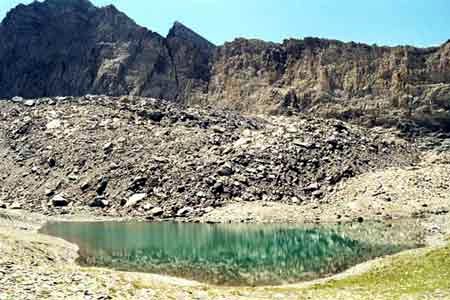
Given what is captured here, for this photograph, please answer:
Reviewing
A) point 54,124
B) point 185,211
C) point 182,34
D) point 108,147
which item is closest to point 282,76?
point 182,34

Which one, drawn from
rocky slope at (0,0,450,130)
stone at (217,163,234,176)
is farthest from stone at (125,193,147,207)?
rocky slope at (0,0,450,130)

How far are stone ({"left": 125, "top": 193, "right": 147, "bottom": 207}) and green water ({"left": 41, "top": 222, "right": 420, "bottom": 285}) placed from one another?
11.7 meters

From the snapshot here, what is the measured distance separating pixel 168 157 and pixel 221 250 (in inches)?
2005

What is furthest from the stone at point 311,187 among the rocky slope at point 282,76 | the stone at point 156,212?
the rocky slope at point 282,76

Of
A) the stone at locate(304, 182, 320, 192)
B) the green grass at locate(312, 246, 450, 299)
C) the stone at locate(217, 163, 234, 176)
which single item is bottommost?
the green grass at locate(312, 246, 450, 299)

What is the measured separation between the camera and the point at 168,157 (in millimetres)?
114500

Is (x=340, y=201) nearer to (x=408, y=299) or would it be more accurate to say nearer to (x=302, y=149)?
(x=302, y=149)

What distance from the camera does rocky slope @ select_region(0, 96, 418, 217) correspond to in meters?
103

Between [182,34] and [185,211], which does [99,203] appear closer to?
[185,211]

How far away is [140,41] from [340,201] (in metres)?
115

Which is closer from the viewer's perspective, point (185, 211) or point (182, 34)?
point (185, 211)

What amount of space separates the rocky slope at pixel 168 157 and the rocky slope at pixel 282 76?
46.8 feet

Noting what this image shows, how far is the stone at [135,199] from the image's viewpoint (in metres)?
103

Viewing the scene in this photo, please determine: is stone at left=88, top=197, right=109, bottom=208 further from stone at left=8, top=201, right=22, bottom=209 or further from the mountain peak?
the mountain peak
